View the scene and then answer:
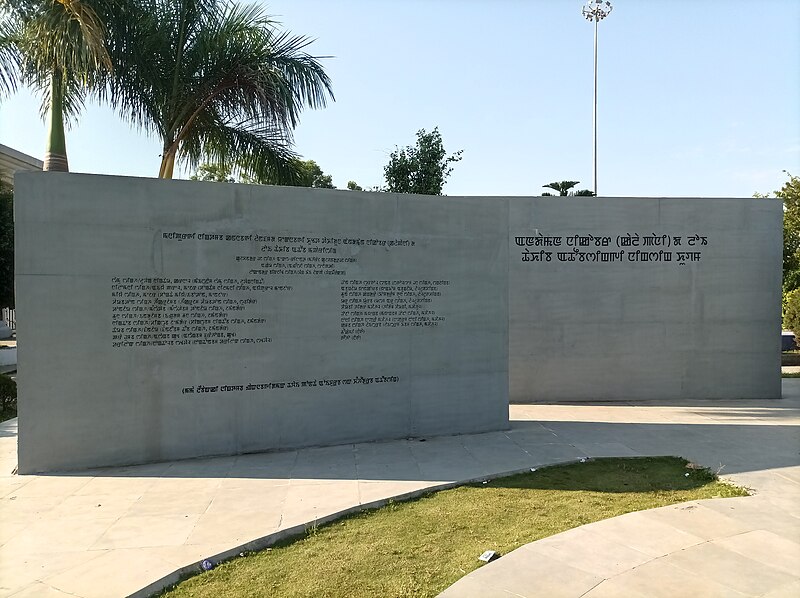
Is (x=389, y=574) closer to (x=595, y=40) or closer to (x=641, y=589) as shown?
(x=641, y=589)

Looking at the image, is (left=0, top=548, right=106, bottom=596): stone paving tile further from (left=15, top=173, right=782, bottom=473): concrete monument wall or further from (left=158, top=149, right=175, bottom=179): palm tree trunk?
(left=158, top=149, right=175, bottom=179): palm tree trunk

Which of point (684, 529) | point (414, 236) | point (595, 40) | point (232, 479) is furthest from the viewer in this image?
point (595, 40)

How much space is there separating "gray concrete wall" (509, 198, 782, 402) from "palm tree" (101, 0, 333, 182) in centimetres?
532

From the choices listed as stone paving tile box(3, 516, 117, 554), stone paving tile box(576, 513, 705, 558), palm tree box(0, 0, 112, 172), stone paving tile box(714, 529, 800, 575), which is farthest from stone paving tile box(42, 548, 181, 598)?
palm tree box(0, 0, 112, 172)

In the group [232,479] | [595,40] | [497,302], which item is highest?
[595,40]

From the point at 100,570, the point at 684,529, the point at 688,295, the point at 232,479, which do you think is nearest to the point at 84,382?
the point at 232,479

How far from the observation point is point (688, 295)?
11500 millimetres

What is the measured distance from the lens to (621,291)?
11.5 meters

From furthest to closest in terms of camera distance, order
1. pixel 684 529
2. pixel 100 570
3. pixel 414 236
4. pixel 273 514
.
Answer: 1. pixel 414 236
2. pixel 273 514
3. pixel 684 529
4. pixel 100 570

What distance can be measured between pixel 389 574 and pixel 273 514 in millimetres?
1540

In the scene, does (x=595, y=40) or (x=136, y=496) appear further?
(x=595, y=40)

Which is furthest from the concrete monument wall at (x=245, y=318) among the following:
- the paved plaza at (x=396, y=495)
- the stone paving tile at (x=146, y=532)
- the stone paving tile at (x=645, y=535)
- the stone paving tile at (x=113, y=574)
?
the stone paving tile at (x=645, y=535)

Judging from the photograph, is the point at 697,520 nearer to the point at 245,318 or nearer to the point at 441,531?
the point at 441,531

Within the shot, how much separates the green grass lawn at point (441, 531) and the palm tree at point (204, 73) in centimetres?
798
